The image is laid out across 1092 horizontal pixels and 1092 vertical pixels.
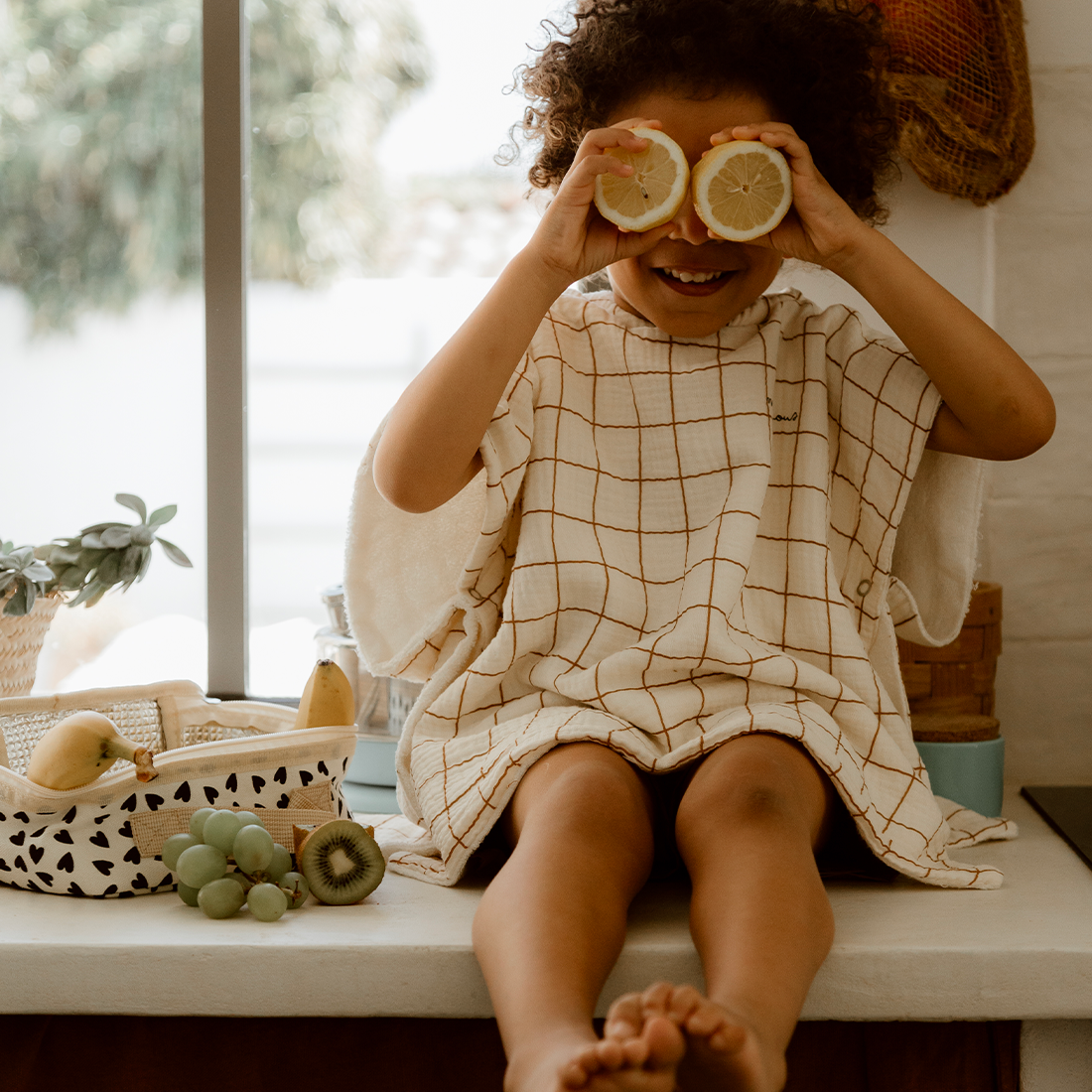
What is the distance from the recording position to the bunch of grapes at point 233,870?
0.95 meters

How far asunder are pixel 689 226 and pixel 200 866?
73 cm

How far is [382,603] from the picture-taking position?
122 centimetres

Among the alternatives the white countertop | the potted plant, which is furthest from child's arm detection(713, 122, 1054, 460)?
the potted plant

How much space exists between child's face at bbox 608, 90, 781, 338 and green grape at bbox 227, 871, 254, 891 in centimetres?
67

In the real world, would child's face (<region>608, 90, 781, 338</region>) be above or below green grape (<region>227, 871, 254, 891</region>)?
above

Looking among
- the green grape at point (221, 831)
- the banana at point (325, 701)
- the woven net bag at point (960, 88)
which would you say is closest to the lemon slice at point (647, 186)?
the woven net bag at point (960, 88)

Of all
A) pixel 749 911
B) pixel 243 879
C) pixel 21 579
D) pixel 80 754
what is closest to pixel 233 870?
pixel 243 879

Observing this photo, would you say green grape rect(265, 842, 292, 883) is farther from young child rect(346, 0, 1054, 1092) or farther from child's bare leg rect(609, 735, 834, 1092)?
child's bare leg rect(609, 735, 834, 1092)

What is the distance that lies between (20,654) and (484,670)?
697 millimetres

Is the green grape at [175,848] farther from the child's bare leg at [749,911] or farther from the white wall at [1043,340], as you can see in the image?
the white wall at [1043,340]

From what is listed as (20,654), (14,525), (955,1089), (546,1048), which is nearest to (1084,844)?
(955,1089)

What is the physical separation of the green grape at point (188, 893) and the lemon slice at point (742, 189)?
0.75 m

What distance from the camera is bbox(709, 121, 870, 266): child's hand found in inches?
41.1

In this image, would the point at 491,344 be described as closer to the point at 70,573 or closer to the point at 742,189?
the point at 742,189
